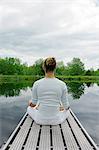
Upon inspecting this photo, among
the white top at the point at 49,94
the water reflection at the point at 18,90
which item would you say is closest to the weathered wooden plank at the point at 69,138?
the white top at the point at 49,94

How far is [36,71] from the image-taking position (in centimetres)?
7869

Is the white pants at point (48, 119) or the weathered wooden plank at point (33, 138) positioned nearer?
the weathered wooden plank at point (33, 138)

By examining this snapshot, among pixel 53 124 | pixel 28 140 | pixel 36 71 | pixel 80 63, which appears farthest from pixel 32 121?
pixel 80 63

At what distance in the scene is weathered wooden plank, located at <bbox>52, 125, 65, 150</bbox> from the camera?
4465mm

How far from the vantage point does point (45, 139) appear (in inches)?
191

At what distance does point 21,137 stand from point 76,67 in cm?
7841

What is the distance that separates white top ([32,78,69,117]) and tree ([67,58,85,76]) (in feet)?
246

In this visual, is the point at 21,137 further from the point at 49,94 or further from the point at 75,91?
the point at 75,91

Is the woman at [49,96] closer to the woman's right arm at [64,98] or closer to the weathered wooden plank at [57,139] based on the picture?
the woman's right arm at [64,98]

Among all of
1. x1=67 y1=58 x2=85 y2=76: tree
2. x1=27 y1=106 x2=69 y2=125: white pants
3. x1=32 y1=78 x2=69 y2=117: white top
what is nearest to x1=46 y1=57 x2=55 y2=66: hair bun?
x1=32 y1=78 x2=69 y2=117: white top

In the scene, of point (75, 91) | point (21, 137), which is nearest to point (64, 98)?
point (21, 137)

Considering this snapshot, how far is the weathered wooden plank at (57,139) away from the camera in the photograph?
4.46 m

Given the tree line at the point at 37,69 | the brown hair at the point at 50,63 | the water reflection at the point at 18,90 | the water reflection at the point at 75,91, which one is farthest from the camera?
the tree line at the point at 37,69

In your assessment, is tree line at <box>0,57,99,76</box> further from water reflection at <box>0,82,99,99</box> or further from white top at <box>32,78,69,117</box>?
white top at <box>32,78,69,117</box>
